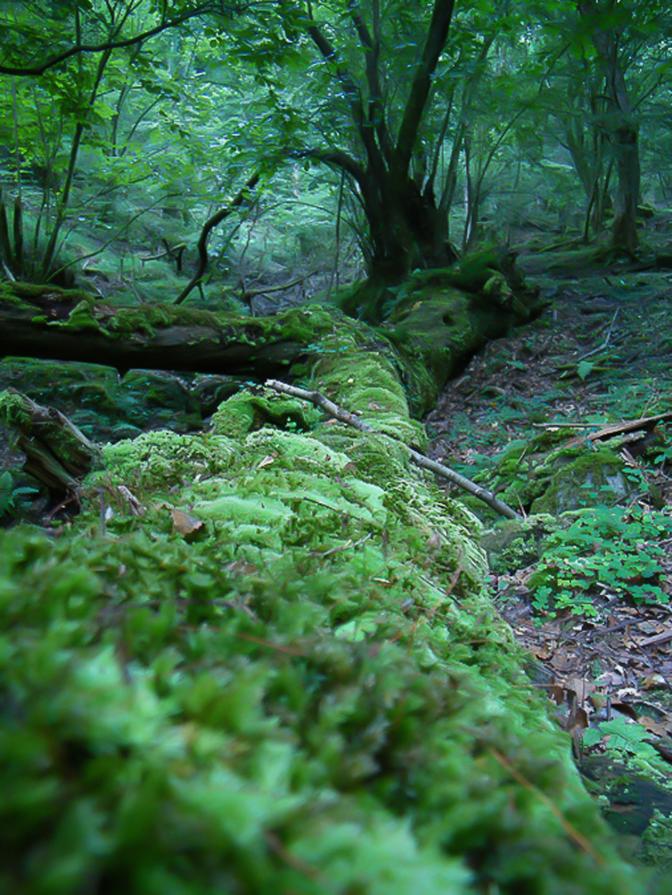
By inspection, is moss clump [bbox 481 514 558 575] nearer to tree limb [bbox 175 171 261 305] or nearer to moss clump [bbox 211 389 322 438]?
moss clump [bbox 211 389 322 438]

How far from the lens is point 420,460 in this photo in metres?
5.04

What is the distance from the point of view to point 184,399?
8.04m

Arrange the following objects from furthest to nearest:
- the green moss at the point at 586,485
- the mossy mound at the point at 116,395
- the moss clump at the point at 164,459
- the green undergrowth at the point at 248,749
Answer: the mossy mound at the point at 116,395, the green moss at the point at 586,485, the moss clump at the point at 164,459, the green undergrowth at the point at 248,749

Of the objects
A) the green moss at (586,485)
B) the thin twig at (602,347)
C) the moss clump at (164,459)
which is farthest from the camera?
the thin twig at (602,347)

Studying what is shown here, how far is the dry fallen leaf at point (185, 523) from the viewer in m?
1.58

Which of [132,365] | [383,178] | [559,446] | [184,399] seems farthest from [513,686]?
[383,178]

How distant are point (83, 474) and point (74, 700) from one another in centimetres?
306

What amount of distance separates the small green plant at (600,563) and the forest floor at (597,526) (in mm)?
11

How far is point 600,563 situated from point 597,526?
1.63 feet

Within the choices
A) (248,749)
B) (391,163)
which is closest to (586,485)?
(248,749)

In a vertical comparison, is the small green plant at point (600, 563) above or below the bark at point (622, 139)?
below

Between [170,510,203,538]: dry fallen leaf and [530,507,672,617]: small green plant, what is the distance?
2899mm

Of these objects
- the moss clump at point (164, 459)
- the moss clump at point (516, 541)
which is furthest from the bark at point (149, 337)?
the moss clump at point (164, 459)

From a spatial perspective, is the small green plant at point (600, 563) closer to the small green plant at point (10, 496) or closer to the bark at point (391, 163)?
the small green plant at point (10, 496)
